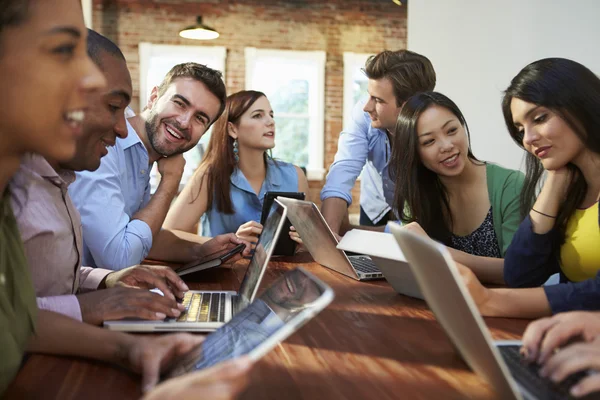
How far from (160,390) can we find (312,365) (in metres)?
0.41

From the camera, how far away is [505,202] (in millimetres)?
2014

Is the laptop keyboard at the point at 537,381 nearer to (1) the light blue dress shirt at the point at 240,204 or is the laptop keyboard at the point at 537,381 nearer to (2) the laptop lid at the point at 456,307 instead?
(2) the laptop lid at the point at 456,307

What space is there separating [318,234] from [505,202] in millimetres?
703

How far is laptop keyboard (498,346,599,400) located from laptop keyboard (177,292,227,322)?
53 centimetres

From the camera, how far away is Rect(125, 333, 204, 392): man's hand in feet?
2.57

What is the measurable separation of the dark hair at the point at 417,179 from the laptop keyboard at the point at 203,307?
98cm

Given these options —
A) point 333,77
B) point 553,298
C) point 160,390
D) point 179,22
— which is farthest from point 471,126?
point 179,22

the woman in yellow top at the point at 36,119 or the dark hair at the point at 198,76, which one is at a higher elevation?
the dark hair at the point at 198,76

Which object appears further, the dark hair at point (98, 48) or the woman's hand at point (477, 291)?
the dark hair at point (98, 48)

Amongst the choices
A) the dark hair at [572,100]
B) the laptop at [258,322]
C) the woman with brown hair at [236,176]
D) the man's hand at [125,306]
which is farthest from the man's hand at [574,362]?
the woman with brown hair at [236,176]

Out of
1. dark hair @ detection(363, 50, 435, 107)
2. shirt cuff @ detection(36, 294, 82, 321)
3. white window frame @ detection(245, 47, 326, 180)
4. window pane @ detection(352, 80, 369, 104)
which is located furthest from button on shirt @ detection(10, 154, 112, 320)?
window pane @ detection(352, 80, 369, 104)

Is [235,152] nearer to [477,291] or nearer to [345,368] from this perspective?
[477,291]

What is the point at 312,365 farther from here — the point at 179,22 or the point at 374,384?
the point at 179,22

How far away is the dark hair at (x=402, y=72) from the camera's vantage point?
280 centimetres
